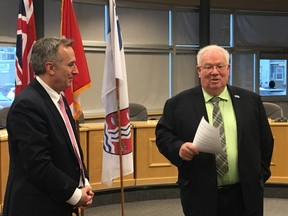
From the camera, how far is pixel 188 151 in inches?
85.4

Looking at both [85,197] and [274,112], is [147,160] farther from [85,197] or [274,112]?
[85,197]

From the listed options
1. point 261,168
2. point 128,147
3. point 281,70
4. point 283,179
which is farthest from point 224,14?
point 261,168

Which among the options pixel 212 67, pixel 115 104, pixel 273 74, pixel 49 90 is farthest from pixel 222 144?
pixel 273 74

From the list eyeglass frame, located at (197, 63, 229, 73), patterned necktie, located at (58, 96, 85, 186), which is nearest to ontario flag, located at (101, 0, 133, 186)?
eyeglass frame, located at (197, 63, 229, 73)

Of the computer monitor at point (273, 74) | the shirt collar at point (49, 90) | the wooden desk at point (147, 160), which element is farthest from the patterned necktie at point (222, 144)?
the computer monitor at point (273, 74)

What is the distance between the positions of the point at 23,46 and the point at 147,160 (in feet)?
7.43

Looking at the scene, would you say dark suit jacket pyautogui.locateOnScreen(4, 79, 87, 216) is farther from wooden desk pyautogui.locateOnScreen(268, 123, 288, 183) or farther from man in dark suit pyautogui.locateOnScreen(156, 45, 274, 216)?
wooden desk pyautogui.locateOnScreen(268, 123, 288, 183)

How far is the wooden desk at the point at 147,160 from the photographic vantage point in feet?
16.8

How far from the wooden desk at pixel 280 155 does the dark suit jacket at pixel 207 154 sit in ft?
9.66

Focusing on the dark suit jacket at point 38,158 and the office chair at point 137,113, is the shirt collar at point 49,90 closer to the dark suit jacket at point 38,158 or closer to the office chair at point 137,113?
the dark suit jacket at point 38,158

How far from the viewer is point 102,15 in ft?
28.0

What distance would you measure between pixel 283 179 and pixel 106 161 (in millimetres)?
2599

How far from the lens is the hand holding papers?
81.7 inches

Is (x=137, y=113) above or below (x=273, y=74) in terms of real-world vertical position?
below
